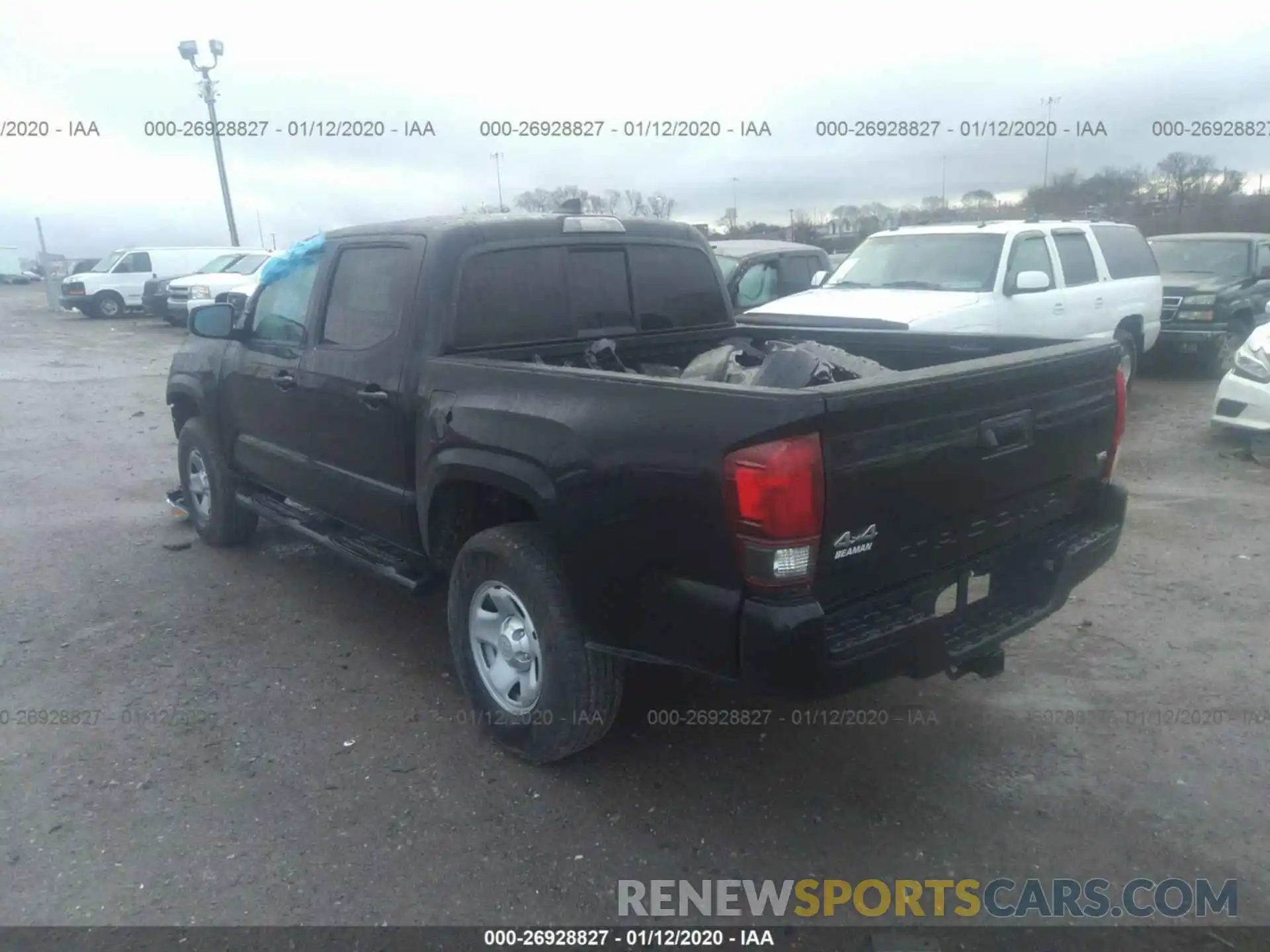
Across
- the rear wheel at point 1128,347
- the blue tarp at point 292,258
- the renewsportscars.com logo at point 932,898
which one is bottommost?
the renewsportscars.com logo at point 932,898

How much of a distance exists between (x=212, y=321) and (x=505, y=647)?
2.68 m

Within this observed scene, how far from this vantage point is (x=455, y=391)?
12.3ft

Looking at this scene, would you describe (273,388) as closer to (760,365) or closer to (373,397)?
(373,397)

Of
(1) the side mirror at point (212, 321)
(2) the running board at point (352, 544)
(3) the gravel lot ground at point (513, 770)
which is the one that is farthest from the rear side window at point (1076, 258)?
(1) the side mirror at point (212, 321)

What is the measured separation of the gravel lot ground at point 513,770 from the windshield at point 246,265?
18.6 m

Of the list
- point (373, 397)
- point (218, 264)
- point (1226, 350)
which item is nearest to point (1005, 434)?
point (373, 397)

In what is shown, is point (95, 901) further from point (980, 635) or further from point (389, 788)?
point (980, 635)

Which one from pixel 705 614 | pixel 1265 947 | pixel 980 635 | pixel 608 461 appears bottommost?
pixel 1265 947

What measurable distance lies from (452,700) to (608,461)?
5.60 feet

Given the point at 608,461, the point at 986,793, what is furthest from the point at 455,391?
the point at 986,793

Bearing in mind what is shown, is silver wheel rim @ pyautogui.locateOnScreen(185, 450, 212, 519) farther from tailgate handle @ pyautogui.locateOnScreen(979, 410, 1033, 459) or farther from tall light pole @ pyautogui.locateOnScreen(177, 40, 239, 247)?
tall light pole @ pyautogui.locateOnScreen(177, 40, 239, 247)

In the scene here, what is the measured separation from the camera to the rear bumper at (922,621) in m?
2.79

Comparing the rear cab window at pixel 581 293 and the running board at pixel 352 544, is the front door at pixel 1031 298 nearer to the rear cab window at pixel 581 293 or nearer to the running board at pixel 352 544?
the rear cab window at pixel 581 293

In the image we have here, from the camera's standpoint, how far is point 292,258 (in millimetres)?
5059
